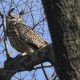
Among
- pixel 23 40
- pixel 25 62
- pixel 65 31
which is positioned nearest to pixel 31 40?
pixel 23 40

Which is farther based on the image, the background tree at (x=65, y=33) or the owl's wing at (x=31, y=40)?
the owl's wing at (x=31, y=40)

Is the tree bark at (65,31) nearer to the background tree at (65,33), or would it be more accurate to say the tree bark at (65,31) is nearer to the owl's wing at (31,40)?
the background tree at (65,33)

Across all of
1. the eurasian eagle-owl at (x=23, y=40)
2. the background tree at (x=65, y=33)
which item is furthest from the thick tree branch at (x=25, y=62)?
the background tree at (x=65, y=33)

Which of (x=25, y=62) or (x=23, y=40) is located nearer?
(x=25, y=62)

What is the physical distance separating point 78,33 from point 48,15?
250mm

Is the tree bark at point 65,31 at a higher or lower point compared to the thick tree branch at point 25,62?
higher

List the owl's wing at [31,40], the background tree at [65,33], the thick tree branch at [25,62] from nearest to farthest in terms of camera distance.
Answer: the background tree at [65,33], the thick tree branch at [25,62], the owl's wing at [31,40]

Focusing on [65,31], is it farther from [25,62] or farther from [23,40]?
[23,40]

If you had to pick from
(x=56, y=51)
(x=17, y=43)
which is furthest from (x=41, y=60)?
(x=56, y=51)

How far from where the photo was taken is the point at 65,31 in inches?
108

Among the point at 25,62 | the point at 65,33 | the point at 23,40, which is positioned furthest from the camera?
the point at 23,40

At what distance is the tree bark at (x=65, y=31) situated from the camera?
2.73 metres

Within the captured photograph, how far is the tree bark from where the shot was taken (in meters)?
2.73

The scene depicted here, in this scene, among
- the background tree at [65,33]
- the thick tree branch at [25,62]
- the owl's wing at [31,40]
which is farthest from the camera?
the owl's wing at [31,40]
